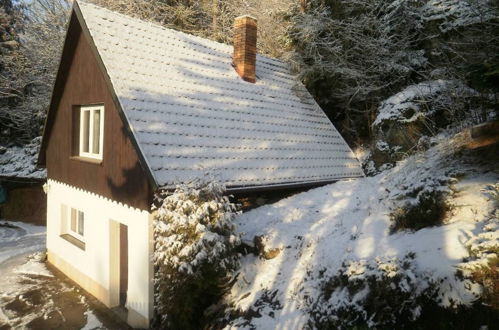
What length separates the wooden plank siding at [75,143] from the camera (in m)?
6.80

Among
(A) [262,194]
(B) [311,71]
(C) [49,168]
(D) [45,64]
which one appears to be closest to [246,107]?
(A) [262,194]

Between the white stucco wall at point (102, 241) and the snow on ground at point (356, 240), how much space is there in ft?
6.24

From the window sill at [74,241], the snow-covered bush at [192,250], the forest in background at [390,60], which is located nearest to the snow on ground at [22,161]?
the forest in background at [390,60]

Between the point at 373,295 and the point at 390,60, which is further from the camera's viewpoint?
the point at 390,60

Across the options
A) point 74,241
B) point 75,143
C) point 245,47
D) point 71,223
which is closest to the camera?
point 75,143

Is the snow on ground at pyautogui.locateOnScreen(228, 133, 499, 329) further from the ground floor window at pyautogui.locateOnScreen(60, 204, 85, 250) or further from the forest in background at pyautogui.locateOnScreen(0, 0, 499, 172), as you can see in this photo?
the ground floor window at pyautogui.locateOnScreen(60, 204, 85, 250)

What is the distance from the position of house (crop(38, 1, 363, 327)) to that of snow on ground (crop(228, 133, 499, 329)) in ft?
4.80

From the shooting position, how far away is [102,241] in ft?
26.6

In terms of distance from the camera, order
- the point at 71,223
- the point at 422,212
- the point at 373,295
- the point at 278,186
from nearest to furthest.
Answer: the point at 373,295 < the point at 422,212 < the point at 278,186 < the point at 71,223

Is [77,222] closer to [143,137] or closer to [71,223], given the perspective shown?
[71,223]

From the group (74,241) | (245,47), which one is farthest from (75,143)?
(245,47)

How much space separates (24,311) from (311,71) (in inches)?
413

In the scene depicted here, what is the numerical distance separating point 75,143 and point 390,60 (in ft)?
30.7

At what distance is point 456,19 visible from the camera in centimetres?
827
